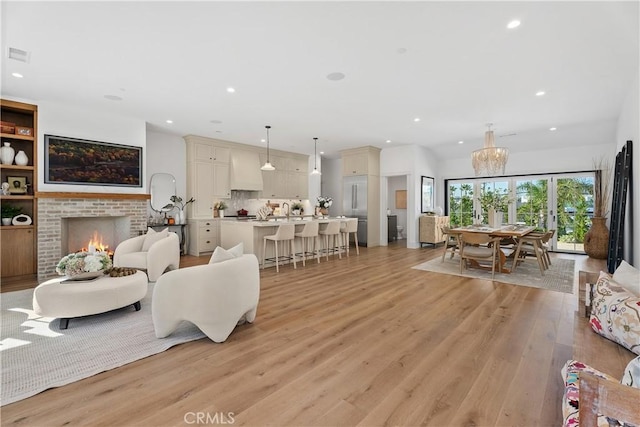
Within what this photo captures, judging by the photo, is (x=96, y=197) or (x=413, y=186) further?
(x=413, y=186)

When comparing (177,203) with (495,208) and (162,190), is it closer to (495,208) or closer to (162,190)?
(162,190)

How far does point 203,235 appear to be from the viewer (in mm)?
7086

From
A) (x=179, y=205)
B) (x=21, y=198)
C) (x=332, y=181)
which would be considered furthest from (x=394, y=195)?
(x=21, y=198)

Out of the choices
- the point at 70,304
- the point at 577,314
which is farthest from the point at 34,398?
the point at 577,314

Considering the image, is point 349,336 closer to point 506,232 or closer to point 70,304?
point 70,304

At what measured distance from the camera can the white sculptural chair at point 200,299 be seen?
2539mm

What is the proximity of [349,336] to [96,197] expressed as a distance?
17.3ft

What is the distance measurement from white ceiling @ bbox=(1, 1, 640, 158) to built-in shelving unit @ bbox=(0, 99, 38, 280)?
27.1 inches

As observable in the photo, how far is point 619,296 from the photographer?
189 cm

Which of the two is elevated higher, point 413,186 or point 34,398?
point 413,186

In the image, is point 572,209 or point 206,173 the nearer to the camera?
point 206,173

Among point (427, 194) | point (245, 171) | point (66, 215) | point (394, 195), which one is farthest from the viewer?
point (394, 195)

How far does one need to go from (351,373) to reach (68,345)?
7.99 ft

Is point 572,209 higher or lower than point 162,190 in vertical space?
lower
